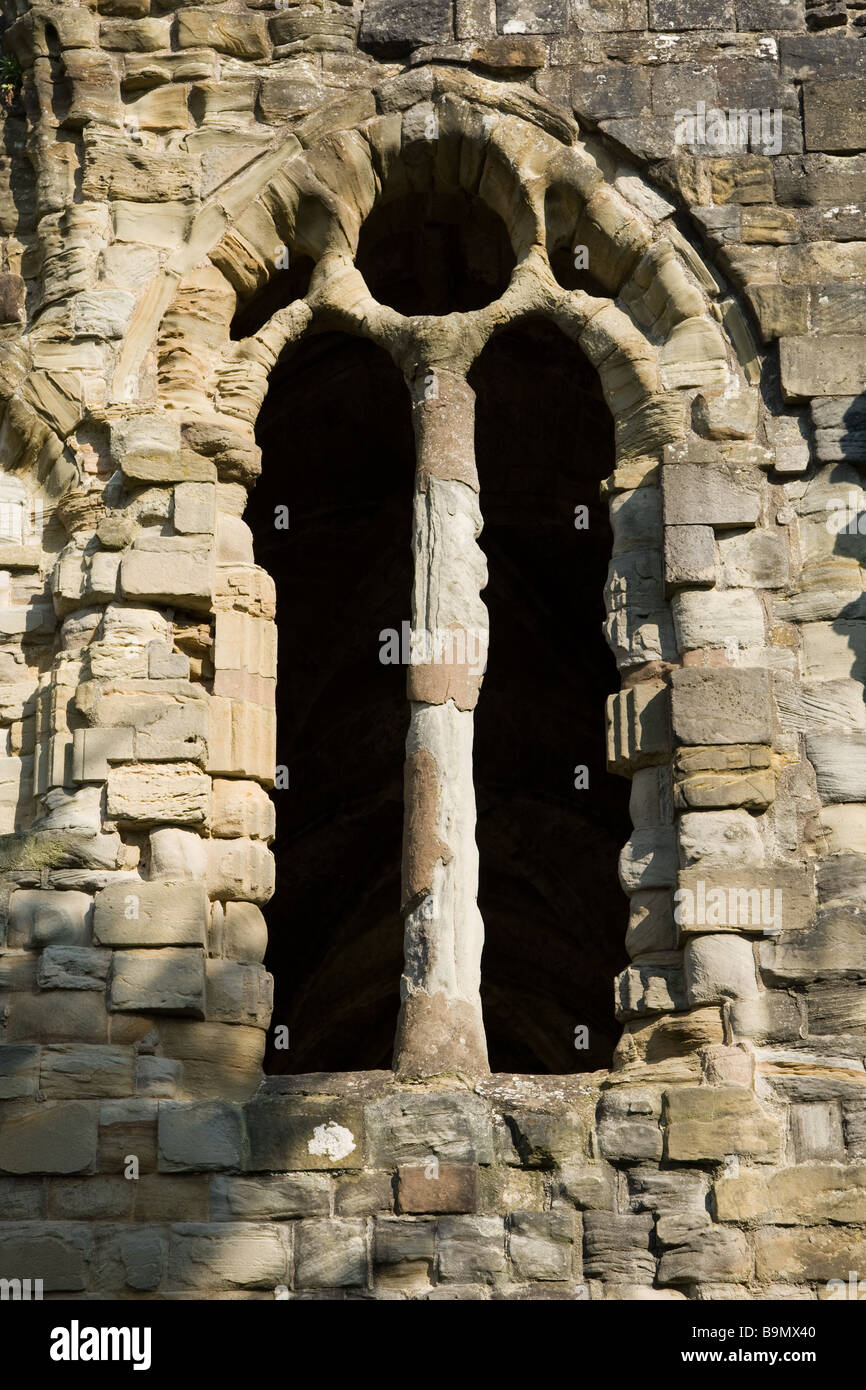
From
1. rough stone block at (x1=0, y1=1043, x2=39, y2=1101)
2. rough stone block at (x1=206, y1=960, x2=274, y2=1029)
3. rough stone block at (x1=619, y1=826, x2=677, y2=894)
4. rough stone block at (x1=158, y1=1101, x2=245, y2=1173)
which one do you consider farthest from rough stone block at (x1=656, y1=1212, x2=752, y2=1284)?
rough stone block at (x1=0, y1=1043, x2=39, y2=1101)

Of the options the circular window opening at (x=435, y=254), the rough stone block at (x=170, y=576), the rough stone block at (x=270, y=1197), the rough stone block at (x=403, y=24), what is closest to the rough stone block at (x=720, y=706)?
the rough stone block at (x=170, y=576)

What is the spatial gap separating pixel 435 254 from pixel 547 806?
368 cm

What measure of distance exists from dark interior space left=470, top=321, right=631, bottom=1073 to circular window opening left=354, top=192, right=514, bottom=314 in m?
1.83

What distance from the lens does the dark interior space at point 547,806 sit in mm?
10914

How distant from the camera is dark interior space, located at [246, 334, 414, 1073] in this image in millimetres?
10219

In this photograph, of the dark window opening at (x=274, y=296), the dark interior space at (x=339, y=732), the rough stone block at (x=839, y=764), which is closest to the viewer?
the rough stone block at (x=839, y=764)

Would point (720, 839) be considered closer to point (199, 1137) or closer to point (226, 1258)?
point (199, 1137)

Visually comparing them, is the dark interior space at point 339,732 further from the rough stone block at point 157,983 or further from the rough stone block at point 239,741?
the rough stone block at point 157,983

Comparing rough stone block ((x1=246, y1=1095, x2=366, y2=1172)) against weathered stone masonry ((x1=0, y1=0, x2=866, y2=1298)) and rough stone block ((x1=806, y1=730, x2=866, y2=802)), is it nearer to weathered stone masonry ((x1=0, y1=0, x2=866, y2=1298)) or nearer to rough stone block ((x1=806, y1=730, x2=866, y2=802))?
weathered stone masonry ((x1=0, y1=0, x2=866, y2=1298))

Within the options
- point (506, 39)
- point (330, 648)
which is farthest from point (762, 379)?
point (330, 648)

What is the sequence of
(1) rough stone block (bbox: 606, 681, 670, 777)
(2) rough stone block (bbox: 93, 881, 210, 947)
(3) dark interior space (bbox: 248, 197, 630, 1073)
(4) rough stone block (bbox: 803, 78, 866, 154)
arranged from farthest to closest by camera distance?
1. (3) dark interior space (bbox: 248, 197, 630, 1073)
2. (4) rough stone block (bbox: 803, 78, 866, 154)
3. (1) rough stone block (bbox: 606, 681, 670, 777)
4. (2) rough stone block (bbox: 93, 881, 210, 947)

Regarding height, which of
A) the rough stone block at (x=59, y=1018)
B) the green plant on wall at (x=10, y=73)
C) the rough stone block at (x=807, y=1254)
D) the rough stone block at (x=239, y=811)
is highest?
the green plant on wall at (x=10, y=73)

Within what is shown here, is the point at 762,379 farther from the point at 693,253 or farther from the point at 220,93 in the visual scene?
the point at 220,93

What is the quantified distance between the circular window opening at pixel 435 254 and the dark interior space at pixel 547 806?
183 centimetres
